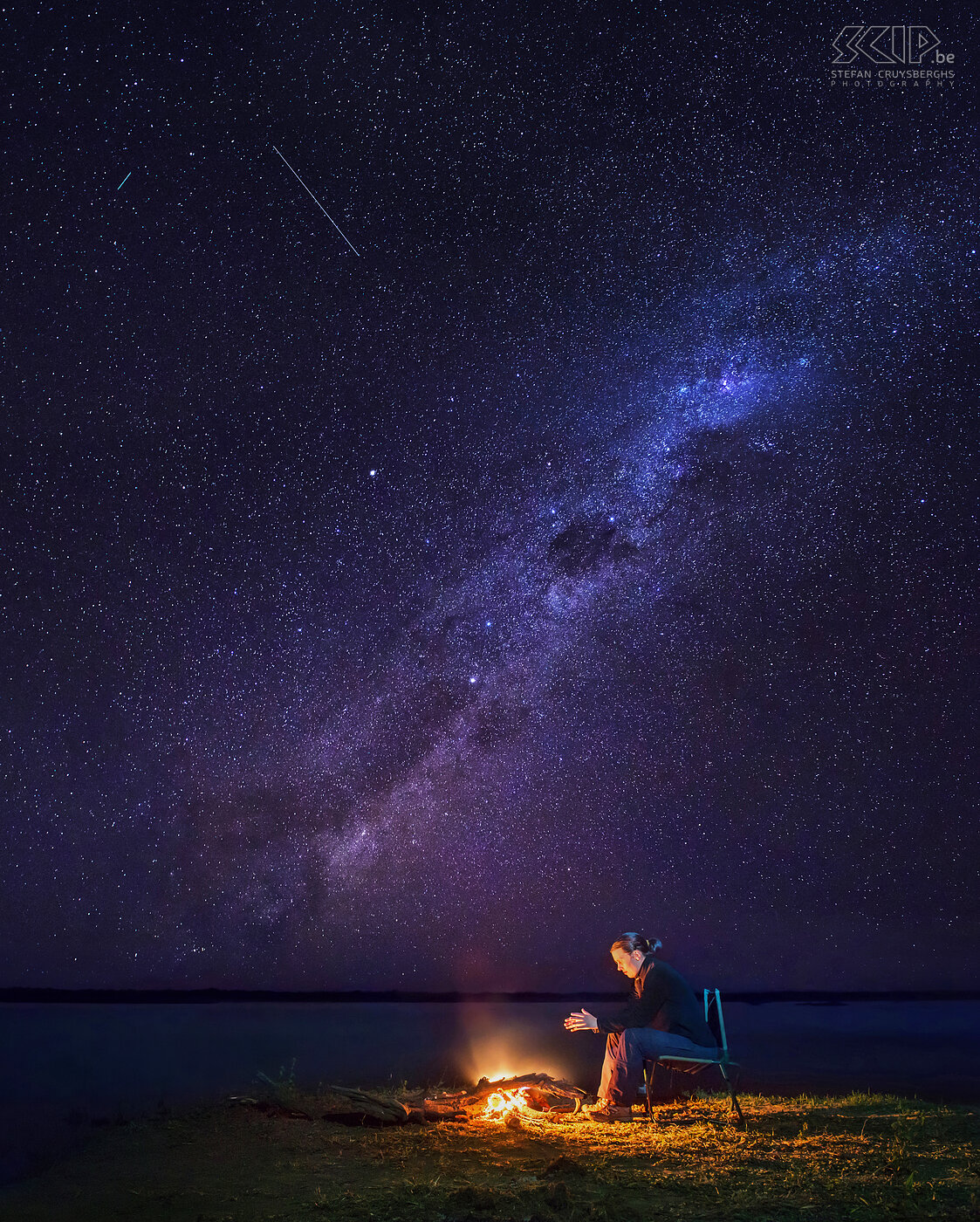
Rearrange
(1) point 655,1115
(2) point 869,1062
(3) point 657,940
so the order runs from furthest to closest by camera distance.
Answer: (2) point 869,1062 < (3) point 657,940 < (1) point 655,1115

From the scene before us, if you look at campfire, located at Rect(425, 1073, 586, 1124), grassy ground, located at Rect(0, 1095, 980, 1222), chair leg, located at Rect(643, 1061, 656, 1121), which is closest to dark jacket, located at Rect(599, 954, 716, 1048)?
chair leg, located at Rect(643, 1061, 656, 1121)

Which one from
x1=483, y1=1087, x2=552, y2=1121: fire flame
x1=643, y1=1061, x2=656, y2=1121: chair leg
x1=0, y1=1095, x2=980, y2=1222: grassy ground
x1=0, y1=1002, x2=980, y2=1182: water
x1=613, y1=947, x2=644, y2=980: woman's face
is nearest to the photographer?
x1=0, y1=1095, x2=980, y2=1222: grassy ground

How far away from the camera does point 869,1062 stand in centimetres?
1608

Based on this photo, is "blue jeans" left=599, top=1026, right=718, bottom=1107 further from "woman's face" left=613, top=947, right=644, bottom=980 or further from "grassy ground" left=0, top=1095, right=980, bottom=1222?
"woman's face" left=613, top=947, right=644, bottom=980

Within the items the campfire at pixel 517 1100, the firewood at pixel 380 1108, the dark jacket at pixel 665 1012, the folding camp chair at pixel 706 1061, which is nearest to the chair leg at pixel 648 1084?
the folding camp chair at pixel 706 1061

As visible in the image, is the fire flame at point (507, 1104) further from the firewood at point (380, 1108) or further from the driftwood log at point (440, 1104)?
the firewood at point (380, 1108)

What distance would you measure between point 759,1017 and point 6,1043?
78.0 ft

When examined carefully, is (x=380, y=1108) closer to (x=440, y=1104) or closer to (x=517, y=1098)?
(x=440, y=1104)

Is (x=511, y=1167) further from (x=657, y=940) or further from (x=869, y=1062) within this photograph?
(x=869, y=1062)

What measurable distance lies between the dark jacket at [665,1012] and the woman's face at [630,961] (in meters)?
0.30

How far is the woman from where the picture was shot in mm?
5793

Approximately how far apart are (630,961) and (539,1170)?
7.12 ft

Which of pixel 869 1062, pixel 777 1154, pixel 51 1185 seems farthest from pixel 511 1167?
pixel 869 1062

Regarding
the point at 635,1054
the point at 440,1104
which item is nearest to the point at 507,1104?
the point at 440,1104
